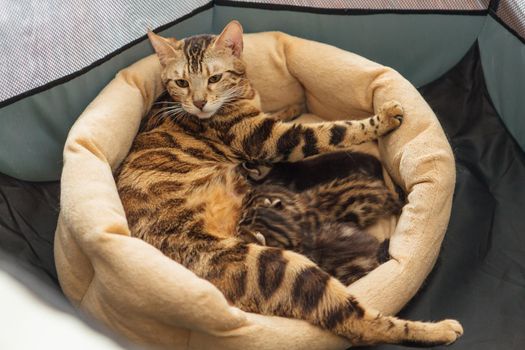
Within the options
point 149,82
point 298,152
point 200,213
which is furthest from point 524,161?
point 149,82

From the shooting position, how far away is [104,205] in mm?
1759

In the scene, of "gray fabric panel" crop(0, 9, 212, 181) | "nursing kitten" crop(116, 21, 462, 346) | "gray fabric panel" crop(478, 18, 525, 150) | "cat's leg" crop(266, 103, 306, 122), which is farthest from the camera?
"cat's leg" crop(266, 103, 306, 122)

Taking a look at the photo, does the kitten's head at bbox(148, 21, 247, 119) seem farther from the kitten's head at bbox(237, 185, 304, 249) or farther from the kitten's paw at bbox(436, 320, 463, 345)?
the kitten's paw at bbox(436, 320, 463, 345)

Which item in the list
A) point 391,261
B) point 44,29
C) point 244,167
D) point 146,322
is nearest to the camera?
point 146,322

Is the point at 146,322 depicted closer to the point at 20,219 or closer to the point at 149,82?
the point at 20,219

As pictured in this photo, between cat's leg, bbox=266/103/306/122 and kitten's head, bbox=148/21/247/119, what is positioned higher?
kitten's head, bbox=148/21/247/119

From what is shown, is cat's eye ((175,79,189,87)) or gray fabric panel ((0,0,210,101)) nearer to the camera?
gray fabric panel ((0,0,210,101))

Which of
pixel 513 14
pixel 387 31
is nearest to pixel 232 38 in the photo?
pixel 387 31

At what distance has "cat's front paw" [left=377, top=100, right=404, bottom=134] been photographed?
218 centimetres

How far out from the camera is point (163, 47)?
86.6 inches

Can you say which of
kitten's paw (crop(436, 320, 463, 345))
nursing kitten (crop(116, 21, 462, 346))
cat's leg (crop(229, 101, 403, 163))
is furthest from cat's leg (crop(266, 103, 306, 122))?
kitten's paw (crop(436, 320, 463, 345))

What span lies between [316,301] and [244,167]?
72 centimetres

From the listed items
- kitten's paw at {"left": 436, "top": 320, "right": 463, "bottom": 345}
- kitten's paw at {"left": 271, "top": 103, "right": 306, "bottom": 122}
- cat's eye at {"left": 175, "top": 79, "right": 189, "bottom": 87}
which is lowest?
kitten's paw at {"left": 436, "top": 320, "right": 463, "bottom": 345}

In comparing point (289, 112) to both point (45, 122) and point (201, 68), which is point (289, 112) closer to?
point (201, 68)
